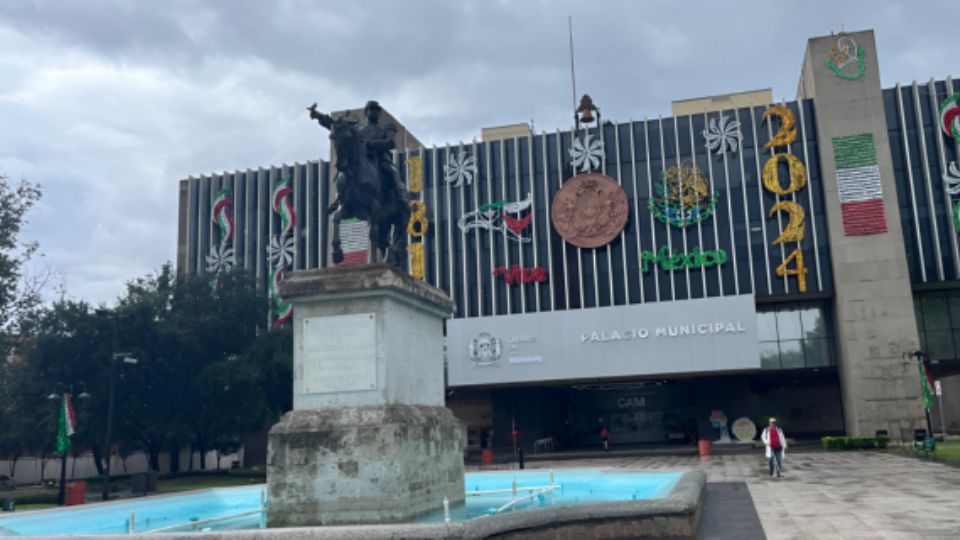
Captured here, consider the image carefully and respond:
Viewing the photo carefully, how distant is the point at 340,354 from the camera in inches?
438

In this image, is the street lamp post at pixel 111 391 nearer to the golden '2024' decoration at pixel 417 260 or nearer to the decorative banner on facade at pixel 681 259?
the golden '2024' decoration at pixel 417 260

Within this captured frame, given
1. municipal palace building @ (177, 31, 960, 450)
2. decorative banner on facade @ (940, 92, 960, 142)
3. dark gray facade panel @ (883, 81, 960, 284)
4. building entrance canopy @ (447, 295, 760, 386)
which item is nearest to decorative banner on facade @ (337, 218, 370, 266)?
municipal palace building @ (177, 31, 960, 450)

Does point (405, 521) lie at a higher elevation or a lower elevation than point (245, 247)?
lower

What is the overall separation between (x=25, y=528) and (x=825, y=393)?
205ft

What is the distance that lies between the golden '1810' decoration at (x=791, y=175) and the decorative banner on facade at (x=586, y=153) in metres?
10.1

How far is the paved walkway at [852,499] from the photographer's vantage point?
11.3 metres

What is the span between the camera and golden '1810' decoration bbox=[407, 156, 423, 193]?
2057 inches

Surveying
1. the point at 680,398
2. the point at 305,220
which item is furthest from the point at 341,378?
the point at 680,398

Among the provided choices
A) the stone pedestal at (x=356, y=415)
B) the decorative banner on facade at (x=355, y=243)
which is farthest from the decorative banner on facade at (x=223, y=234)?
the stone pedestal at (x=356, y=415)

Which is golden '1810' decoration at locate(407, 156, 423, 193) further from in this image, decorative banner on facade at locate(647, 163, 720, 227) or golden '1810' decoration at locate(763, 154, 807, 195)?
golden '1810' decoration at locate(763, 154, 807, 195)

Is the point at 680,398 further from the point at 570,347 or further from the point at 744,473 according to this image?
the point at 744,473

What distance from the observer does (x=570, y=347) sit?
44.3m

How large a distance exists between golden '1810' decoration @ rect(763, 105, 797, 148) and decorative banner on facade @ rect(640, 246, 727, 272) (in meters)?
7.46

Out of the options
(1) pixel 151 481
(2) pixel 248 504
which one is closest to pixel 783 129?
(1) pixel 151 481
